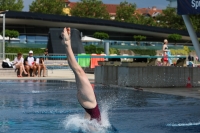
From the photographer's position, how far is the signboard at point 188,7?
1574 centimetres

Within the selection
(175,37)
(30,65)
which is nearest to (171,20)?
(175,37)

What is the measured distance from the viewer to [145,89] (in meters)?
→ 16.5

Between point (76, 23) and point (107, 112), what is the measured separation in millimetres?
62985

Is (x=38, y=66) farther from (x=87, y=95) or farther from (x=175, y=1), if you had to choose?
(x=87, y=95)

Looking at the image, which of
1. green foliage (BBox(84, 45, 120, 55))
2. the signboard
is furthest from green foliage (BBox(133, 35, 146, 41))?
the signboard

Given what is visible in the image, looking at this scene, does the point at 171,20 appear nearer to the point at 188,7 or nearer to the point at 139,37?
the point at 139,37

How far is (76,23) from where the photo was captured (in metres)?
72.9

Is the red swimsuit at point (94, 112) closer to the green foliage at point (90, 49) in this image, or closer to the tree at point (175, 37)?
the green foliage at point (90, 49)

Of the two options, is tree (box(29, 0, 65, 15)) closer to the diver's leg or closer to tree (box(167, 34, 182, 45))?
tree (box(167, 34, 182, 45))

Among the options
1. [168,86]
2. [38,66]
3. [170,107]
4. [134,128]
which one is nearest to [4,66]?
[38,66]

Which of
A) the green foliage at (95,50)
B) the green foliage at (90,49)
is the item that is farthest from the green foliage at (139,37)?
the green foliage at (90,49)

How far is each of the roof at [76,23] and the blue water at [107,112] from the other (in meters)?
54.6

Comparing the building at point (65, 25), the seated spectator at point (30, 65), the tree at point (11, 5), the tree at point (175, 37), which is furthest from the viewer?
the tree at point (11, 5)

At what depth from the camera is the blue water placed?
8.07 meters
